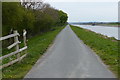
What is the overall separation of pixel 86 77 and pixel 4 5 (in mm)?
22871

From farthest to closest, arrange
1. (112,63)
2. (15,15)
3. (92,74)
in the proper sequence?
(15,15) → (112,63) → (92,74)

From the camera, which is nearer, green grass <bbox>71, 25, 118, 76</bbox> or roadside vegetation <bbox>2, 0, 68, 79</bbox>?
roadside vegetation <bbox>2, 0, 68, 79</bbox>

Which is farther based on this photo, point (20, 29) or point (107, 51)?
point (20, 29)

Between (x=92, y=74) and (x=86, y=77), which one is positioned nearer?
(x=86, y=77)

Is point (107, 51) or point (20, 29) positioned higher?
point (20, 29)

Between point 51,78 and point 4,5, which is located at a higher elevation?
point 4,5

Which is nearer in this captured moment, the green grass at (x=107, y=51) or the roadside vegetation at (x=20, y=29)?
the roadside vegetation at (x=20, y=29)

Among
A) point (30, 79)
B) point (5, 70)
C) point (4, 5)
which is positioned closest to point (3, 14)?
point (4, 5)

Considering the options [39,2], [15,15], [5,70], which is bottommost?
[5,70]

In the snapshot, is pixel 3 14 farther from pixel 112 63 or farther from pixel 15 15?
pixel 112 63

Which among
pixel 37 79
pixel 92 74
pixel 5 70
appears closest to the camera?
pixel 37 79

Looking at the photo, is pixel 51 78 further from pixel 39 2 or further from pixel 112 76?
pixel 39 2

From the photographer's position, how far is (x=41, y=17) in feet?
169

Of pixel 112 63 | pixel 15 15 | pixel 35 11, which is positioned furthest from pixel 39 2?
pixel 112 63
